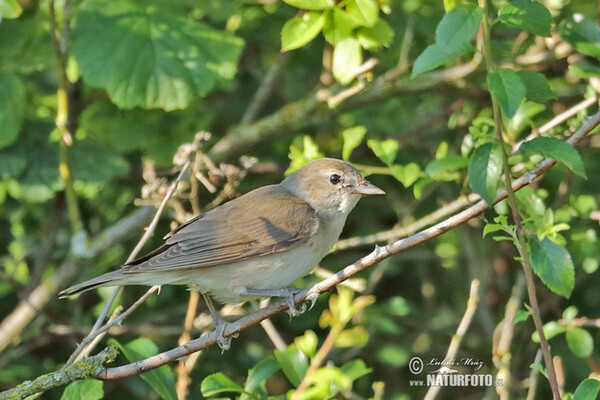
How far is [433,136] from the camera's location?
5.38 meters

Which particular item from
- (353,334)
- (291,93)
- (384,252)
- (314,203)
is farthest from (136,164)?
(384,252)

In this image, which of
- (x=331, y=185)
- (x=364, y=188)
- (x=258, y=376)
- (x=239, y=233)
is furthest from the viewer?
(x=331, y=185)

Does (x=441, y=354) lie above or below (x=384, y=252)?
below

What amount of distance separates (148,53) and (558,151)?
2.44 metres

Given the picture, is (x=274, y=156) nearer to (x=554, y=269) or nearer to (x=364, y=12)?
(x=364, y=12)

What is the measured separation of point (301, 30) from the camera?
349 centimetres

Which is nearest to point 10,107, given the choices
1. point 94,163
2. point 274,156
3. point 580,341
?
point 94,163

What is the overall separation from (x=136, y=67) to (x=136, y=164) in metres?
1.31

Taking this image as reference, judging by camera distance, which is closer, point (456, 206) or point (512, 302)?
point (456, 206)

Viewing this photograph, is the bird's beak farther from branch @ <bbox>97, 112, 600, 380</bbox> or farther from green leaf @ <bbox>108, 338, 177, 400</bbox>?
green leaf @ <bbox>108, 338, 177, 400</bbox>

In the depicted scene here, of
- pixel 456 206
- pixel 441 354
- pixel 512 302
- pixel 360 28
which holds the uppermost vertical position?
pixel 360 28

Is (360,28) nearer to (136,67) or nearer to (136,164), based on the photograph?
(136,67)

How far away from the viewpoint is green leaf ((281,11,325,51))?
136 inches

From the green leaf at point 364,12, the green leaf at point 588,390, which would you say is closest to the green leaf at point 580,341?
the green leaf at point 588,390
